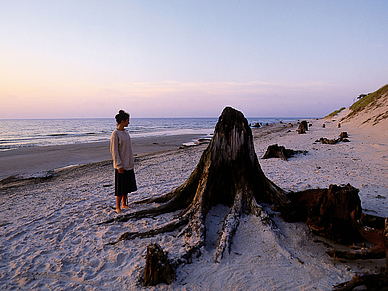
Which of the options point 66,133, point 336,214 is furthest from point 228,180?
point 66,133

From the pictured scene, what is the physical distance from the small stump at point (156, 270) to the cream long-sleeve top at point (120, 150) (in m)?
2.66

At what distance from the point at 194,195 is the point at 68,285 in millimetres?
2794

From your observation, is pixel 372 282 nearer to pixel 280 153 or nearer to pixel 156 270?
pixel 156 270

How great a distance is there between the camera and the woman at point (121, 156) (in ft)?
17.2

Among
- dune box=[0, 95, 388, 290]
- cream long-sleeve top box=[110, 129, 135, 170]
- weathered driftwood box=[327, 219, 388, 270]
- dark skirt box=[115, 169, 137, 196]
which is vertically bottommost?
dune box=[0, 95, 388, 290]

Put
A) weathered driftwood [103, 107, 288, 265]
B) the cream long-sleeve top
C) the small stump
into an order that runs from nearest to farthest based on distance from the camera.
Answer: the small stump < weathered driftwood [103, 107, 288, 265] < the cream long-sleeve top

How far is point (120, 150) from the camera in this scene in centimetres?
533

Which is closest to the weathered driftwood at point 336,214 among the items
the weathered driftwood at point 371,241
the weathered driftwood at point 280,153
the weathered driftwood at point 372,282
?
the weathered driftwood at point 371,241

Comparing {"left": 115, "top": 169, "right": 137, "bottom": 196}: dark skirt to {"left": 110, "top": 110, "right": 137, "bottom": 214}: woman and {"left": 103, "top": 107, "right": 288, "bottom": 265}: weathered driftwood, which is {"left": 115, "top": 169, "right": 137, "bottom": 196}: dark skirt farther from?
{"left": 103, "top": 107, "right": 288, "bottom": 265}: weathered driftwood

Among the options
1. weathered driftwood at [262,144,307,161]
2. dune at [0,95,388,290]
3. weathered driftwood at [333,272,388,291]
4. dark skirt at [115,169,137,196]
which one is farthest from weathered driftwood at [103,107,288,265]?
weathered driftwood at [262,144,307,161]

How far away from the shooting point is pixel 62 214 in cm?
559

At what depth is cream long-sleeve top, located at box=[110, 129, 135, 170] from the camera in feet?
17.1

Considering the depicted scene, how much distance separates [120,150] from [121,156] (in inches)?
5.5

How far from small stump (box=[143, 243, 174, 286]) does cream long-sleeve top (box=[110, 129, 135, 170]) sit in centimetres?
266
